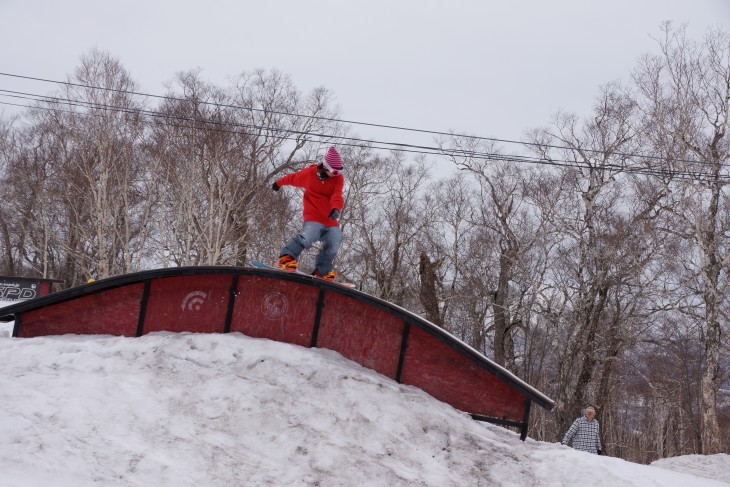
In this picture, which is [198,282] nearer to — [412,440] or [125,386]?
[125,386]

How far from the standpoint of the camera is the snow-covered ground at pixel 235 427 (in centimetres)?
476

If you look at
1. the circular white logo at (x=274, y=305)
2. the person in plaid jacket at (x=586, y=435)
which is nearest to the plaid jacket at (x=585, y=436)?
the person in plaid jacket at (x=586, y=435)

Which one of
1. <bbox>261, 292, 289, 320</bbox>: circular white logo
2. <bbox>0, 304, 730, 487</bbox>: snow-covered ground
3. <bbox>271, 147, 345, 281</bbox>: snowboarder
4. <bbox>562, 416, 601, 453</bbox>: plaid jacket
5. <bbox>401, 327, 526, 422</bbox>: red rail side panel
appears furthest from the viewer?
<bbox>562, 416, 601, 453</bbox>: plaid jacket

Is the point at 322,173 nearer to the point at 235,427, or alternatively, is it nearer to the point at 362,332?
the point at 362,332

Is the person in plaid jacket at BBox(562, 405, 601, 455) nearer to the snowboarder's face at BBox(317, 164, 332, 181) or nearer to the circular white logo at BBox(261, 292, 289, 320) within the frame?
the circular white logo at BBox(261, 292, 289, 320)

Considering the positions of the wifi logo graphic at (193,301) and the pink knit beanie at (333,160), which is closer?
the wifi logo graphic at (193,301)

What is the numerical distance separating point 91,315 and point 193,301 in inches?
52.6

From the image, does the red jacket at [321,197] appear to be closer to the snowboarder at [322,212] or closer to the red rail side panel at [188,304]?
the snowboarder at [322,212]

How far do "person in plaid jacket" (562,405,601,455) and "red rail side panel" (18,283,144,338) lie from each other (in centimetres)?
654

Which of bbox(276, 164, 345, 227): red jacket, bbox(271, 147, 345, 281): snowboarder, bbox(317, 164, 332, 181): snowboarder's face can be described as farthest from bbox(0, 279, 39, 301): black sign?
bbox(317, 164, 332, 181): snowboarder's face

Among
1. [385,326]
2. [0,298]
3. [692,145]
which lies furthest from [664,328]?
[0,298]

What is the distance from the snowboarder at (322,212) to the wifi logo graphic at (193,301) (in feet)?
3.90

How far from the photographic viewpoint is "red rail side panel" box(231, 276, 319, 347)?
7660mm

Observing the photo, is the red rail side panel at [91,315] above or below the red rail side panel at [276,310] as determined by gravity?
below
